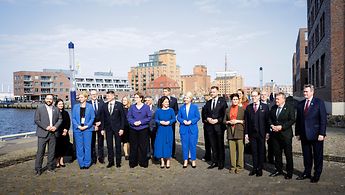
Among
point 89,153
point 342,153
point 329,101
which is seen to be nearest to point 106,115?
point 89,153

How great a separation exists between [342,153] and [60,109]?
895 centimetres

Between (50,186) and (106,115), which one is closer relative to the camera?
(50,186)

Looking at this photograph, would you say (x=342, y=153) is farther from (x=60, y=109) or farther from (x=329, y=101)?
(x=329, y=101)

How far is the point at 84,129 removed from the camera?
28.3ft

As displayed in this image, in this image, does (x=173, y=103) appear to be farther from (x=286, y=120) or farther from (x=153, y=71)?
(x=153, y=71)

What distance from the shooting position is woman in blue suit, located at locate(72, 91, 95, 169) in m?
8.65

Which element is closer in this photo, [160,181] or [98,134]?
[160,181]

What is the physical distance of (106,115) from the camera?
900 cm

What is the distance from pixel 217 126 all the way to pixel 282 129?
1874 mm

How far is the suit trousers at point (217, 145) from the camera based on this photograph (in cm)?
832

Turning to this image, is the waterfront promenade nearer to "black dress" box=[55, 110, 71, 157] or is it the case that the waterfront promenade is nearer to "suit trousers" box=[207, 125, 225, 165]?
"suit trousers" box=[207, 125, 225, 165]

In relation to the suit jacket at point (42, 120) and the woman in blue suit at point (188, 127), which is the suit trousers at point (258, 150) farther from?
the suit jacket at point (42, 120)

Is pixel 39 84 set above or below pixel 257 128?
above

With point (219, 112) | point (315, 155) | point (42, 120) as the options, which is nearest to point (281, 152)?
point (315, 155)
